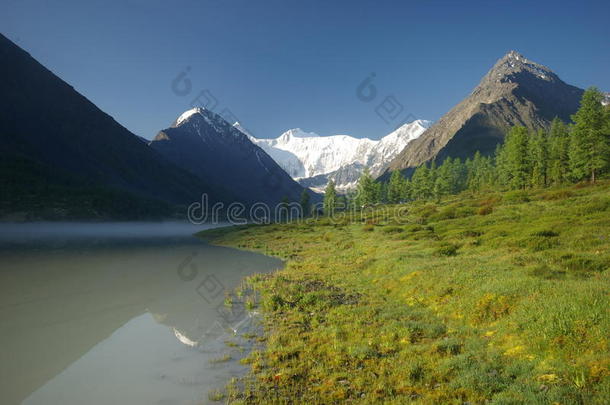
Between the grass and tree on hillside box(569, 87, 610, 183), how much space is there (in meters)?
42.9

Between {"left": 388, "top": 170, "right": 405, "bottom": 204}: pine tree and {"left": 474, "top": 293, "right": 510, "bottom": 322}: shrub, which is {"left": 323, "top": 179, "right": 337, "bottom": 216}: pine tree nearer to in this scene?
{"left": 388, "top": 170, "right": 405, "bottom": 204}: pine tree

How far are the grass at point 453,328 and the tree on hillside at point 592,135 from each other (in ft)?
141

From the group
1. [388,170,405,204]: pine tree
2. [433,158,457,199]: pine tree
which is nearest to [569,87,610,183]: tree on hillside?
[433,158,457,199]: pine tree

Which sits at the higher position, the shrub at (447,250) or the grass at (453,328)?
the shrub at (447,250)

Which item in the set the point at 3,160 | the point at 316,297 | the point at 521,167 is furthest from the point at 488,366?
the point at 3,160

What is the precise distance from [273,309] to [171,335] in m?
5.75

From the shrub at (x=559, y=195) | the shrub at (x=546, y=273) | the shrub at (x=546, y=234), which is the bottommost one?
the shrub at (x=546, y=273)

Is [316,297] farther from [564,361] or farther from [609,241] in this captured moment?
[609,241]

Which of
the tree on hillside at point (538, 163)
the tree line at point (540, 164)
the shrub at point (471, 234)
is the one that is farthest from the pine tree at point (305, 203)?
the shrub at point (471, 234)

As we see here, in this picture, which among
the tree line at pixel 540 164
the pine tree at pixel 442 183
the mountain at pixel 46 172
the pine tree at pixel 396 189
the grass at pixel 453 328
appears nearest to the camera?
the grass at pixel 453 328

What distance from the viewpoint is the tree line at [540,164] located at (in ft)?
183

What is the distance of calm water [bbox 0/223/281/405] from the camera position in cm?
943

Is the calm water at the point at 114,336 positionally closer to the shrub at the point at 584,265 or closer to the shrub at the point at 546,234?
the shrub at the point at 584,265

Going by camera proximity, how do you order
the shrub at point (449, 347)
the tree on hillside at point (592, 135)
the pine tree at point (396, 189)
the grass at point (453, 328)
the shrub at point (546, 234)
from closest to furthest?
the grass at point (453, 328)
the shrub at point (449, 347)
the shrub at point (546, 234)
the tree on hillside at point (592, 135)
the pine tree at point (396, 189)
